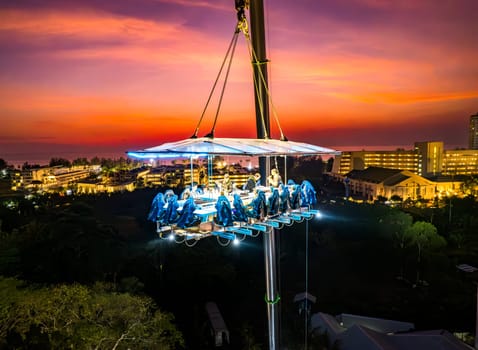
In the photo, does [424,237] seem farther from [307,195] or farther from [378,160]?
[378,160]

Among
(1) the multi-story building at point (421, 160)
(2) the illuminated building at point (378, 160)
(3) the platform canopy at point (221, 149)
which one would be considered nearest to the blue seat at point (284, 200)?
(3) the platform canopy at point (221, 149)

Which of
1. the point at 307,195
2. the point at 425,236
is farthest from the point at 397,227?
the point at 307,195

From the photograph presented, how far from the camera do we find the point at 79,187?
1703 inches

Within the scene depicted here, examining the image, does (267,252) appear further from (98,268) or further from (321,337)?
(98,268)

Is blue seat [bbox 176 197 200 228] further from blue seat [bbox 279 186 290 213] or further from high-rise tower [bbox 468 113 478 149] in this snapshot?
high-rise tower [bbox 468 113 478 149]

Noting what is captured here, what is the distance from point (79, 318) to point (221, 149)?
19.4 ft

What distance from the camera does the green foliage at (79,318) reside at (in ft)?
21.1

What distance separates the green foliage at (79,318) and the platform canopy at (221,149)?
4.85 metres

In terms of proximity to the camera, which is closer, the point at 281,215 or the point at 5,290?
the point at 281,215

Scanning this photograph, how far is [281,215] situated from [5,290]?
6.76 meters

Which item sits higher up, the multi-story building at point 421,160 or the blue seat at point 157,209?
the blue seat at point 157,209

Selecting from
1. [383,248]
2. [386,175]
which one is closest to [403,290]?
[383,248]

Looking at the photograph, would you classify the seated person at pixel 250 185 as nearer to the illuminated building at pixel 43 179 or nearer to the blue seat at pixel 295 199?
the blue seat at pixel 295 199

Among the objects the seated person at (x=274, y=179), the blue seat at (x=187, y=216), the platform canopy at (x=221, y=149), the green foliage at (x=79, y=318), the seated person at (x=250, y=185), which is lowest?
the green foliage at (x=79, y=318)
